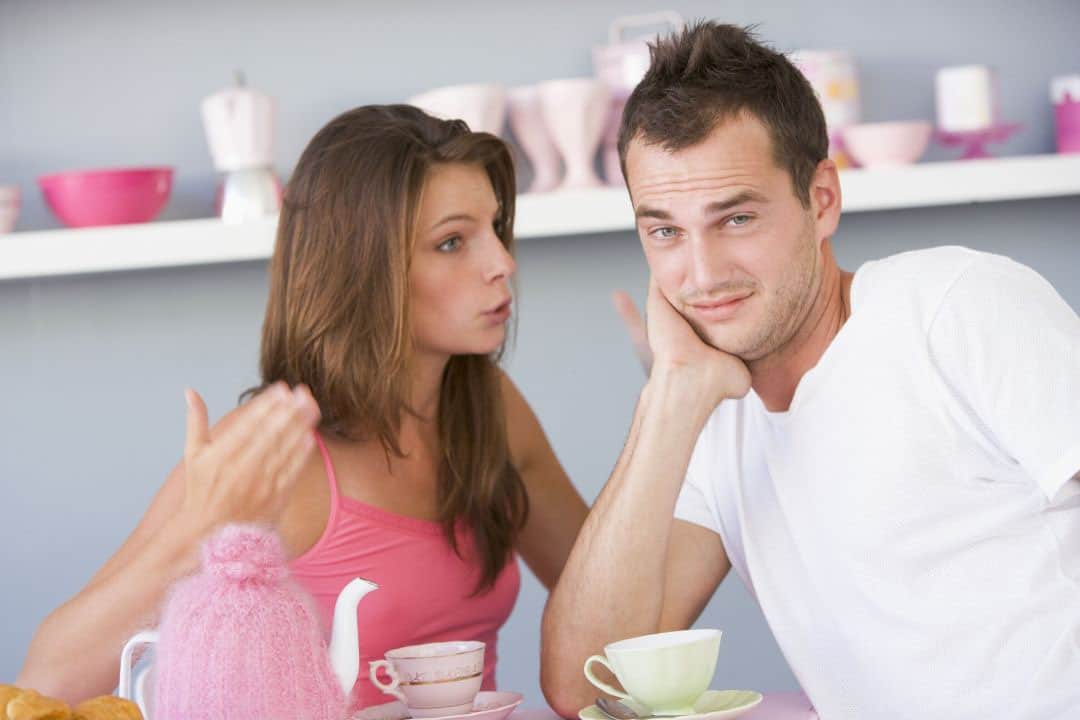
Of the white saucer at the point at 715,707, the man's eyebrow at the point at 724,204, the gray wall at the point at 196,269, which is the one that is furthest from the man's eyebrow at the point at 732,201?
the gray wall at the point at 196,269

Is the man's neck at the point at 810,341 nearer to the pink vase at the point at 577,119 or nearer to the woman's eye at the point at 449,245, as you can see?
the woman's eye at the point at 449,245

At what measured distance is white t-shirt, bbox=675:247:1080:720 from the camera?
1152 mm

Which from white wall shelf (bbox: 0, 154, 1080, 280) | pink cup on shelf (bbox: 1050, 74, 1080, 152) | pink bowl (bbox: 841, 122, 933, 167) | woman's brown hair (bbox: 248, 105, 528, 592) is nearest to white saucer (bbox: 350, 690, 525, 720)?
woman's brown hair (bbox: 248, 105, 528, 592)

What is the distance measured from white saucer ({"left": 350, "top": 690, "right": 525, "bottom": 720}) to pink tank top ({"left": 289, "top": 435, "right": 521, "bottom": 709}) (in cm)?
22

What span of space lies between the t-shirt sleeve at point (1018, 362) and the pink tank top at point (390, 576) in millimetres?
631

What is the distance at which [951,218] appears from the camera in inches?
92.7

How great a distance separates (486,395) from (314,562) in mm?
331

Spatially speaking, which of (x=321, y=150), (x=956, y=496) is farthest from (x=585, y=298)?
(x=956, y=496)

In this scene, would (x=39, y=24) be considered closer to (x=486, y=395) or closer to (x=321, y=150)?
(x=321, y=150)

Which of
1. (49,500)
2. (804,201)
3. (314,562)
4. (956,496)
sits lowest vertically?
(49,500)

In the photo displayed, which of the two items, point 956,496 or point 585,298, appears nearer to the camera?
point 956,496

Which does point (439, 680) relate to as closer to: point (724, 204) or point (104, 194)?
point (724, 204)

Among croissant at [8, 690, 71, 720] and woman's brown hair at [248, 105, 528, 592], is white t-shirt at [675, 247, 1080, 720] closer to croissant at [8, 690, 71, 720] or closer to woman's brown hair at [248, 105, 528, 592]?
woman's brown hair at [248, 105, 528, 592]

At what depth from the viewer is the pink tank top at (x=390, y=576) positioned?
4.84ft
